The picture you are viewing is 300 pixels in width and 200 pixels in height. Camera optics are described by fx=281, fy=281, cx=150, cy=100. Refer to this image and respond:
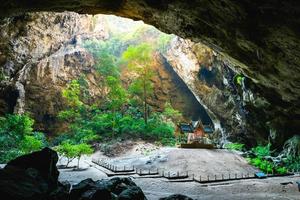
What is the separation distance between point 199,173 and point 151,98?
2141 cm

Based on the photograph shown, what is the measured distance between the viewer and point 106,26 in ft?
143

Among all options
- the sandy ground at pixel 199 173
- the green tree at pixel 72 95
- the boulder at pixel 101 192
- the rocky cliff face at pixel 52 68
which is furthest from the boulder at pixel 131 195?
the green tree at pixel 72 95

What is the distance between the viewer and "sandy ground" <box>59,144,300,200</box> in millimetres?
10430

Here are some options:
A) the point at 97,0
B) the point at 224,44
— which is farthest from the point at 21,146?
the point at 224,44

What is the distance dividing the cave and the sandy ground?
0.37ft

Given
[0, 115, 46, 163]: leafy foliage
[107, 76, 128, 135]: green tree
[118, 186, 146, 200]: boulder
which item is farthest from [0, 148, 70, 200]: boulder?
[107, 76, 128, 135]: green tree

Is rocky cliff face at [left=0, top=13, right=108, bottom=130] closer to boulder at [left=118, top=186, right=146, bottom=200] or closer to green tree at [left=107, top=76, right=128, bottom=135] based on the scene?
green tree at [left=107, top=76, right=128, bottom=135]

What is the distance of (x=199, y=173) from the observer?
49.0 ft

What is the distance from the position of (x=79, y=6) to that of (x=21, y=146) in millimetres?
10613

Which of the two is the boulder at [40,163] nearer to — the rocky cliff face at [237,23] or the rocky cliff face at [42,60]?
the rocky cliff face at [237,23]

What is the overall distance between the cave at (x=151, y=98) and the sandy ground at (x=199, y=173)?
11 centimetres

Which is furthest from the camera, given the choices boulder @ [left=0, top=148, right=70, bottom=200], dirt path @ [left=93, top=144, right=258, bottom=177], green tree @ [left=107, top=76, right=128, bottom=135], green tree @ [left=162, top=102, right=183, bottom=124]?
green tree @ [left=162, top=102, right=183, bottom=124]

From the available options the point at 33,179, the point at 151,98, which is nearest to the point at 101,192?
the point at 33,179

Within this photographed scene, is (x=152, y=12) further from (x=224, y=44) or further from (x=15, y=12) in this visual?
(x=15, y=12)
